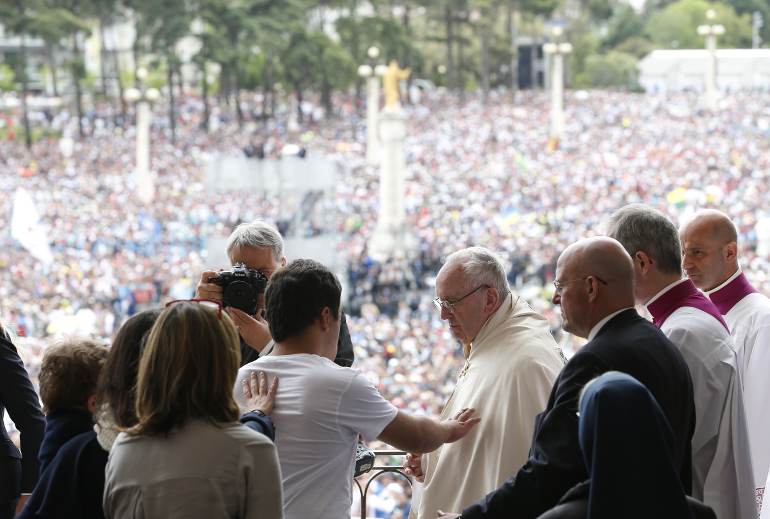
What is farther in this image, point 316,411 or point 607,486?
point 316,411

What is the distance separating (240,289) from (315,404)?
54 centimetres

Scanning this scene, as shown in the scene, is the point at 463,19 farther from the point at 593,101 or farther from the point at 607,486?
the point at 607,486

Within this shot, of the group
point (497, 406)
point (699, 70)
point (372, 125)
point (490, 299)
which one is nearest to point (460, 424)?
point (497, 406)

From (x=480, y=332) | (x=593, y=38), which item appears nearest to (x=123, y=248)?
(x=480, y=332)

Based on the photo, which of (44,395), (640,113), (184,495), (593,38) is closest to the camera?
(184,495)

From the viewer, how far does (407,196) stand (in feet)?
70.1

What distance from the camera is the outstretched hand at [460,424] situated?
5.65 feet

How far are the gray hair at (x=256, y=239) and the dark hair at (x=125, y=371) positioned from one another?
0.82 metres

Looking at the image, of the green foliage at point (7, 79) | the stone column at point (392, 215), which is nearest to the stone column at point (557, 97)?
the stone column at point (392, 215)

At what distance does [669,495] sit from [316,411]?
708mm

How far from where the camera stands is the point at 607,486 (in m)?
1.08

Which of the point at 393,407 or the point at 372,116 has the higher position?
the point at 372,116

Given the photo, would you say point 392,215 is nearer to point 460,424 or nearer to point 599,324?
point 460,424

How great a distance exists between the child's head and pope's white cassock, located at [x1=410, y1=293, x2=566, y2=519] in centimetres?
88
